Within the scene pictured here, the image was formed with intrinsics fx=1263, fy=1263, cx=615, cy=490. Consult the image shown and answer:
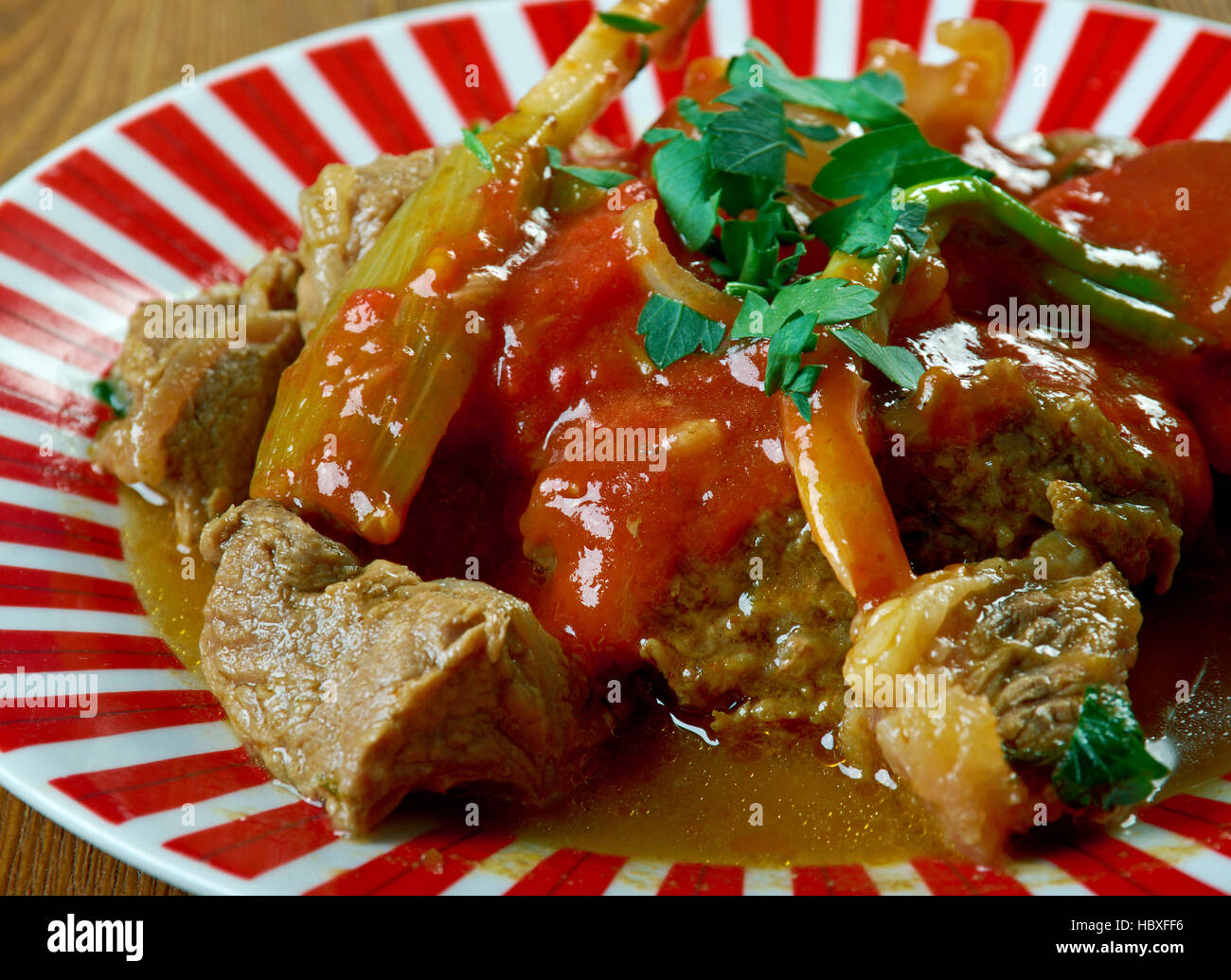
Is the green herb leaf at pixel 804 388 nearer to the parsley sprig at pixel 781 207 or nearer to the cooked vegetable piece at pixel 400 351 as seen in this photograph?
the parsley sprig at pixel 781 207

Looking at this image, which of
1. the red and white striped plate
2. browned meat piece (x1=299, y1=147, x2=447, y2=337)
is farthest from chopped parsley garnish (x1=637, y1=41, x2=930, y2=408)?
the red and white striped plate

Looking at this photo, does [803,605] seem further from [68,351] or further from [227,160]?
[227,160]

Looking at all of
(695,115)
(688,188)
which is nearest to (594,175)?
(688,188)

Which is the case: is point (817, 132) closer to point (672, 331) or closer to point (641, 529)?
point (672, 331)

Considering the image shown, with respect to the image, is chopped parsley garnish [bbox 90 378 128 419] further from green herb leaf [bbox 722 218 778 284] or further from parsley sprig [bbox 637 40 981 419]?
green herb leaf [bbox 722 218 778 284]

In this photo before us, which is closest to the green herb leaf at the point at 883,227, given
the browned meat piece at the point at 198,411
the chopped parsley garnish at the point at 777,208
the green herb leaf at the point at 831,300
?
the chopped parsley garnish at the point at 777,208
